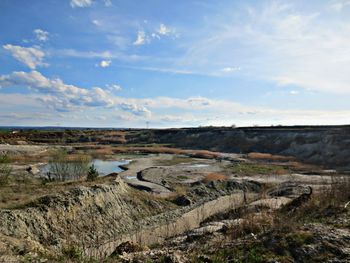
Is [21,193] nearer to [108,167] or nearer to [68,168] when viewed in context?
[68,168]

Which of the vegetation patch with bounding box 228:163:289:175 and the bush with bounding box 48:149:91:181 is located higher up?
the bush with bounding box 48:149:91:181

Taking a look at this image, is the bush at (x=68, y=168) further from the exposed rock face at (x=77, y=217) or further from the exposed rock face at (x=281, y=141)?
the exposed rock face at (x=281, y=141)

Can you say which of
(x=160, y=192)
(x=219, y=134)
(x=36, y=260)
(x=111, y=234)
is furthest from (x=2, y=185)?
(x=219, y=134)

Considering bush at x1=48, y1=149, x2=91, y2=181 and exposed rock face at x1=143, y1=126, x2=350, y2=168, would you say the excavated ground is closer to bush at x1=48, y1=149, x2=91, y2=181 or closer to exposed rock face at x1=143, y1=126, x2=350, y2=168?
bush at x1=48, y1=149, x2=91, y2=181

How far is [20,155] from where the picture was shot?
7144 cm

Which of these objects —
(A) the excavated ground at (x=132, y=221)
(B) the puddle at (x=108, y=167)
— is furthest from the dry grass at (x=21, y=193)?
(B) the puddle at (x=108, y=167)

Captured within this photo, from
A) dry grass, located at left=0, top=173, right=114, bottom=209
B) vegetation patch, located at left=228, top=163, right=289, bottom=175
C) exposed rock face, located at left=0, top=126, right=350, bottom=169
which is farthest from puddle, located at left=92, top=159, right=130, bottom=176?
exposed rock face, located at left=0, top=126, right=350, bottom=169

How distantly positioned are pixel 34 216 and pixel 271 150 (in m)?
70.8

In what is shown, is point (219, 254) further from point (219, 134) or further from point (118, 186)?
point (219, 134)

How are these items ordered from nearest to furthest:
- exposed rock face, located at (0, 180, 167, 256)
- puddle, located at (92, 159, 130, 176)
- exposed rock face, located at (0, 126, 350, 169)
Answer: exposed rock face, located at (0, 180, 167, 256), puddle, located at (92, 159, 130, 176), exposed rock face, located at (0, 126, 350, 169)

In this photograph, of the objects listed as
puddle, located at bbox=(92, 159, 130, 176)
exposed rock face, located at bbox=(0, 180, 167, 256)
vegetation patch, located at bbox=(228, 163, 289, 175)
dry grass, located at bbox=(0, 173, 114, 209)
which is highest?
dry grass, located at bbox=(0, 173, 114, 209)

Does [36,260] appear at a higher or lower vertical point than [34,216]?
higher

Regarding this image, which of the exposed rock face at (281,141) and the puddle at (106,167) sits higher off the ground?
the exposed rock face at (281,141)

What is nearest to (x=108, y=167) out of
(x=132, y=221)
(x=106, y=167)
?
(x=106, y=167)
